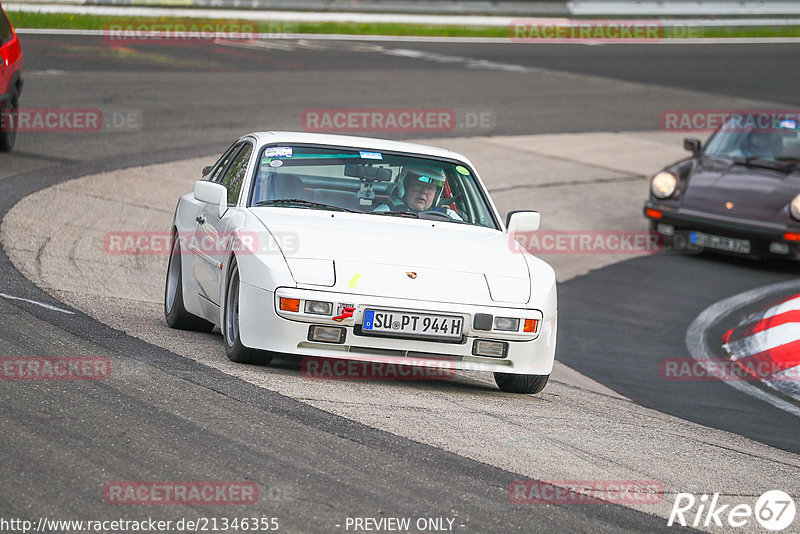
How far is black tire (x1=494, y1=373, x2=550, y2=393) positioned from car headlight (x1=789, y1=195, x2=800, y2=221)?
7311mm

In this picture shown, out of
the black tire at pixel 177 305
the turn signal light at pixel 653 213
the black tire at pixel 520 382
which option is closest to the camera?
the black tire at pixel 520 382

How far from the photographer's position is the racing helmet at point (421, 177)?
764cm

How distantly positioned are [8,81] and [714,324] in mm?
7736

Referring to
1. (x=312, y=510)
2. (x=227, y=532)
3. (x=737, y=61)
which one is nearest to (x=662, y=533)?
(x=312, y=510)

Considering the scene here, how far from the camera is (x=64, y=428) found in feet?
16.8

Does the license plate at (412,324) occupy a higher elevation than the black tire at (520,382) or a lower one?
higher

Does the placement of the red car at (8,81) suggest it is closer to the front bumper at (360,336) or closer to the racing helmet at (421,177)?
the racing helmet at (421,177)

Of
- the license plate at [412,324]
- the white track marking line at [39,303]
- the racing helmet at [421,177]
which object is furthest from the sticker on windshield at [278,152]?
the license plate at [412,324]

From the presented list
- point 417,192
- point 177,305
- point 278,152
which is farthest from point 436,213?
point 177,305

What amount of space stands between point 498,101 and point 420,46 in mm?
7213

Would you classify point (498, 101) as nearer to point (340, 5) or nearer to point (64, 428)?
point (340, 5)

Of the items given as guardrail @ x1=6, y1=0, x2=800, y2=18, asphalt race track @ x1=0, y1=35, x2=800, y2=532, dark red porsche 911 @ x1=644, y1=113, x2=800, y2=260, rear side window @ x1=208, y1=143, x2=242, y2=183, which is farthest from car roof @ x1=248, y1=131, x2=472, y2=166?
guardrail @ x1=6, y1=0, x2=800, y2=18

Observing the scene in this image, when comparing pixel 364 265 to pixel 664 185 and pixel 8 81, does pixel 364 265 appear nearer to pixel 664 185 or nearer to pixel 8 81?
pixel 8 81

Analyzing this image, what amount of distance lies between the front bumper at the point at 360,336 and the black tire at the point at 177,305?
1479 mm
